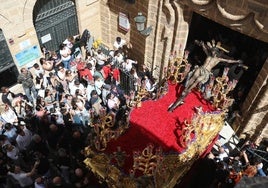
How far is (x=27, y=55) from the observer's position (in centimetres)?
968

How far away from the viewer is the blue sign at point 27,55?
9488 millimetres

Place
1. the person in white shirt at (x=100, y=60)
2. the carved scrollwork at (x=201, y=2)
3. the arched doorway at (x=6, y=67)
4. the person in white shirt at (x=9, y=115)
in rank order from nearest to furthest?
the carved scrollwork at (x=201, y=2) < the person in white shirt at (x=9, y=115) < the arched doorway at (x=6, y=67) < the person in white shirt at (x=100, y=60)

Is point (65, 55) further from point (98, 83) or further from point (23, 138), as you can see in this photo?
point (23, 138)

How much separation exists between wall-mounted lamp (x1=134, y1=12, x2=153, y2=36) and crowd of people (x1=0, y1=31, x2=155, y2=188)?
1.44 m

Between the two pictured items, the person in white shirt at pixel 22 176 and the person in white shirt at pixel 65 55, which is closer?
the person in white shirt at pixel 22 176

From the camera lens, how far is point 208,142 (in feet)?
25.5

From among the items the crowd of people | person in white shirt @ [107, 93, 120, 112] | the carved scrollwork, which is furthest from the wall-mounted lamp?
person in white shirt @ [107, 93, 120, 112]

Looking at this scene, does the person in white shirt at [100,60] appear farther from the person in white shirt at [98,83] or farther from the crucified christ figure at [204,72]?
the crucified christ figure at [204,72]

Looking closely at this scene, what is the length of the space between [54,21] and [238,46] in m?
6.49

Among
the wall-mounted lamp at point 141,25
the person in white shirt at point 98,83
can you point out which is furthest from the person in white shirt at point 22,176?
the wall-mounted lamp at point 141,25

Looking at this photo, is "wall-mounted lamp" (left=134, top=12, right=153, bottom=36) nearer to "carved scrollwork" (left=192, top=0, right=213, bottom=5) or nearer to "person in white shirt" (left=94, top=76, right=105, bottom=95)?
"carved scrollwork" (left=192, top=0, right=213, bottom=5)

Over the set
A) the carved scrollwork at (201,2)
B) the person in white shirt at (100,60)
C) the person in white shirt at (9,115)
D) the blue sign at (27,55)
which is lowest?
the person in white shirt at (9,115)

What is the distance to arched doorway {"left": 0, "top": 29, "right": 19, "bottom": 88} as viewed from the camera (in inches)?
350

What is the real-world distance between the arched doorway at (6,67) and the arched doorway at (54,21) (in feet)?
4.60
